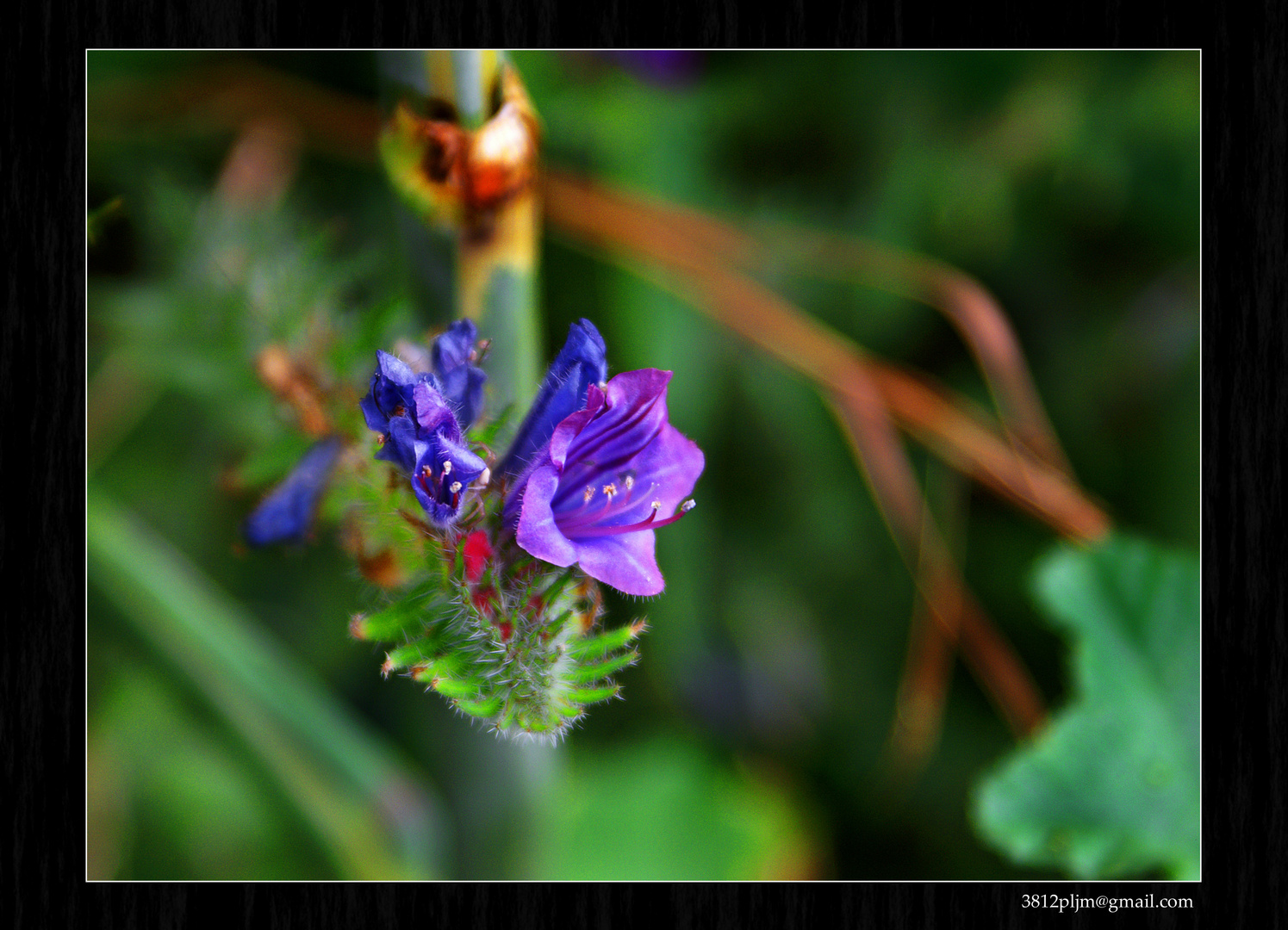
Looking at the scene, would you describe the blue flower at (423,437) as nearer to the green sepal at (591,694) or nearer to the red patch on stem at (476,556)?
the red patch on stem at (476,556)

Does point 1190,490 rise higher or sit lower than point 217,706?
higher

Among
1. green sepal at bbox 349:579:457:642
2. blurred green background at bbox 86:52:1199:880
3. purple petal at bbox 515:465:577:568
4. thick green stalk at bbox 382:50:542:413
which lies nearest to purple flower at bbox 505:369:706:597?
purple petal at bbox 515:465:577:568

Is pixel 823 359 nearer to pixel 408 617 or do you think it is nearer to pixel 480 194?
pixel 480 194

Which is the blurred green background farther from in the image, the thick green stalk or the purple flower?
the purple flower

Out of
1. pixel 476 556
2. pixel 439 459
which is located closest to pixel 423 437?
pixel 439 459
